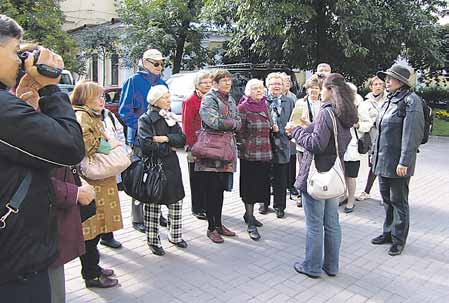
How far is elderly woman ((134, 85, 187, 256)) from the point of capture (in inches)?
A: 163

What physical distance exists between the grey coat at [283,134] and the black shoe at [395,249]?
1672 mm

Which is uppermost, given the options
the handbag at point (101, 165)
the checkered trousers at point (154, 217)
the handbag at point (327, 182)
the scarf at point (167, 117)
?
the scarf at point (167, 117)

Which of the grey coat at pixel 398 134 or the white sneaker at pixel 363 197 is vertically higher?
the grey coat at pixel 398 134

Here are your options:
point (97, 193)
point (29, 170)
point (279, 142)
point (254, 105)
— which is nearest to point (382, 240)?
point (279, 142)

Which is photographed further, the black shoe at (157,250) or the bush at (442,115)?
the bush at (442,115)

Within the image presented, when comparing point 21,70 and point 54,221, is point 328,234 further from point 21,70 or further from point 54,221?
point 21,70

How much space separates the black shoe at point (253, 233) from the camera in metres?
4.77

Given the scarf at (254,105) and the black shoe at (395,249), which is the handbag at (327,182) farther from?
the scarf at (254,105)

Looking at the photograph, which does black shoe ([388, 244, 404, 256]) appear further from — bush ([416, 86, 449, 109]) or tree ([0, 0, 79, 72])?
tree ([0, 0, 79, 72])

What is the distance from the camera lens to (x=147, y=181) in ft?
13.5

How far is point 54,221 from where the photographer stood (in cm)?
184

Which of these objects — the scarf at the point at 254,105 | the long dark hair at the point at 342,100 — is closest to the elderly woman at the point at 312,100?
the scarf at the point at 254,105

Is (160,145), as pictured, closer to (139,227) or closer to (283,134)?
(139,227)

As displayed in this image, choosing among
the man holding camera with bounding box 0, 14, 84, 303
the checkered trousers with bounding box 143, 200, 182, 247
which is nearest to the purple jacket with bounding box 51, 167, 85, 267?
the man holding camera with bounding box 0, 14, 84, 303
